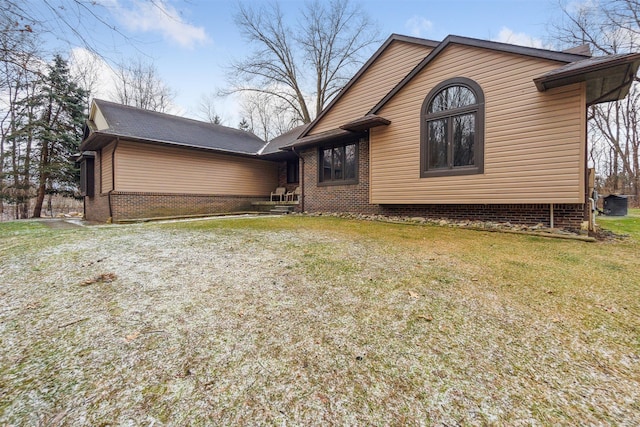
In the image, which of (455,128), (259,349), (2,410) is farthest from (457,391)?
(455,128)

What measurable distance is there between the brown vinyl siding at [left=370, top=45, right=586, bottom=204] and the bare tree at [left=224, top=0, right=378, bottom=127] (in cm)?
1392

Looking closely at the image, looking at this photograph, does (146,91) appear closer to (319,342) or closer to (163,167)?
(163,167)

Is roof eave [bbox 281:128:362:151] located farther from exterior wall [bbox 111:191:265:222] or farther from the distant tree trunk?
the distant tree trunk

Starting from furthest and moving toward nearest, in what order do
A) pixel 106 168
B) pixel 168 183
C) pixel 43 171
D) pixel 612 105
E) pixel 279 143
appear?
pixel 612 105
pixel 43 171
pixel 279 143
pixel 168 183
pixel 106 168

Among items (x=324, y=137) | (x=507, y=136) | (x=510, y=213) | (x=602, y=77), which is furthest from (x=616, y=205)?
(x=324, y=137)

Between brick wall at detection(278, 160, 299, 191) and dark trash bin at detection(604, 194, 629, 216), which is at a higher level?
brick wall at detection(278, 160, 299, 191)

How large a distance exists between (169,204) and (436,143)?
420 inches

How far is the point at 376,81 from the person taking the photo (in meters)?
9.46

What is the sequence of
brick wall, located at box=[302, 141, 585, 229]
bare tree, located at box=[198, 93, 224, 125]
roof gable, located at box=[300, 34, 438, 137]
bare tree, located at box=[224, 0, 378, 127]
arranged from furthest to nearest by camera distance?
1. bare tree, located at box=[198, 93, 224, 125]
2. bare tree, located at box=[224, 0, 378, 127]
3. roof gable, located at box=[300, 34, 438, 137]
4. brick wall, located at box=[302, 141, 585, 229]

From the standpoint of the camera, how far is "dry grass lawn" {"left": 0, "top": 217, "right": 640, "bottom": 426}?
4.51ft

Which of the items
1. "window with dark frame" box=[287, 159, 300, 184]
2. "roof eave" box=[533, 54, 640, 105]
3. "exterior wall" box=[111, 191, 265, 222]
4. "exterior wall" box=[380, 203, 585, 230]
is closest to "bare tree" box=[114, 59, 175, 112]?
"exterior wall" box=[111, 191, 265, 222]

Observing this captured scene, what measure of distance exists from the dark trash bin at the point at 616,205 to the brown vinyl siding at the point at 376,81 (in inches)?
449

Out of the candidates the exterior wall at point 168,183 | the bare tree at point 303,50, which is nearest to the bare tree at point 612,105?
the bare tree at point 303,50

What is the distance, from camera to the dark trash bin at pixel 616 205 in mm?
12016
